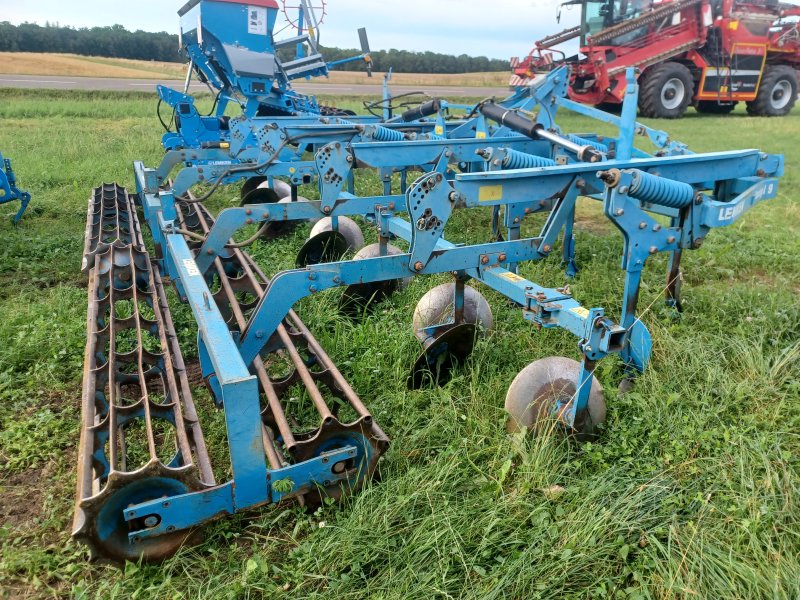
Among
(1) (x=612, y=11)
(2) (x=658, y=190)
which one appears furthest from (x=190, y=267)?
(1) (x=612, y=11)

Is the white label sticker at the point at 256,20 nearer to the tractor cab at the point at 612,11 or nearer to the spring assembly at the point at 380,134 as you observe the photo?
the spring assembly at the point at 380,134

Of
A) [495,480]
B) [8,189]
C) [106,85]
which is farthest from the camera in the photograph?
[106,85]

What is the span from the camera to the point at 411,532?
2.52m

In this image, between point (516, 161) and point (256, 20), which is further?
point (256, 20)

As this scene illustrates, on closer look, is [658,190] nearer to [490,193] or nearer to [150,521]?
[490,193]

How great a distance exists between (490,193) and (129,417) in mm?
2124

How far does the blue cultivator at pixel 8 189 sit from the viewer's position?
6.44 m

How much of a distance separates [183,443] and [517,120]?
4054 millimetres

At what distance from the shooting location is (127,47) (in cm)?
4744

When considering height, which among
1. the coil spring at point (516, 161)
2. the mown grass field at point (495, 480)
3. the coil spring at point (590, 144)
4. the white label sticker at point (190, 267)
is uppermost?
the coil spring at point (590, 144)

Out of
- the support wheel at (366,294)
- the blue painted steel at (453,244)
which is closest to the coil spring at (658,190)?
the blue painted steel at (453,244)

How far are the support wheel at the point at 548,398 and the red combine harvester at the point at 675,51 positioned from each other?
14222 millimetres

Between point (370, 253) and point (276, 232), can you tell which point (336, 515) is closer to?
point (370, 253)

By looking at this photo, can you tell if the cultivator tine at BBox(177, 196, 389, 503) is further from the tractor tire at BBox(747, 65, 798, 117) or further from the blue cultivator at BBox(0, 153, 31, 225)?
the tractor tire at BBox(747, 65, 798, 117)
